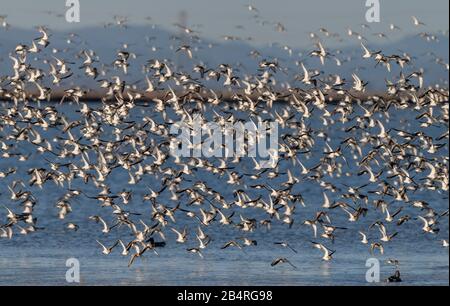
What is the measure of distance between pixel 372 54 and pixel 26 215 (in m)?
12.7

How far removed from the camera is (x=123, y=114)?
50.4 meters

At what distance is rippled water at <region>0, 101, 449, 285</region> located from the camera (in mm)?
44062

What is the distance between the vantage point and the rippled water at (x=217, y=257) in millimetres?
44062

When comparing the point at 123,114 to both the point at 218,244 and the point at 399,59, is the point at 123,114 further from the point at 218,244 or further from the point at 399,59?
the point at 399,59

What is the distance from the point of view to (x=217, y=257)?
4966 cm

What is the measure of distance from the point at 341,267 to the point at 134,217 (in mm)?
15662
